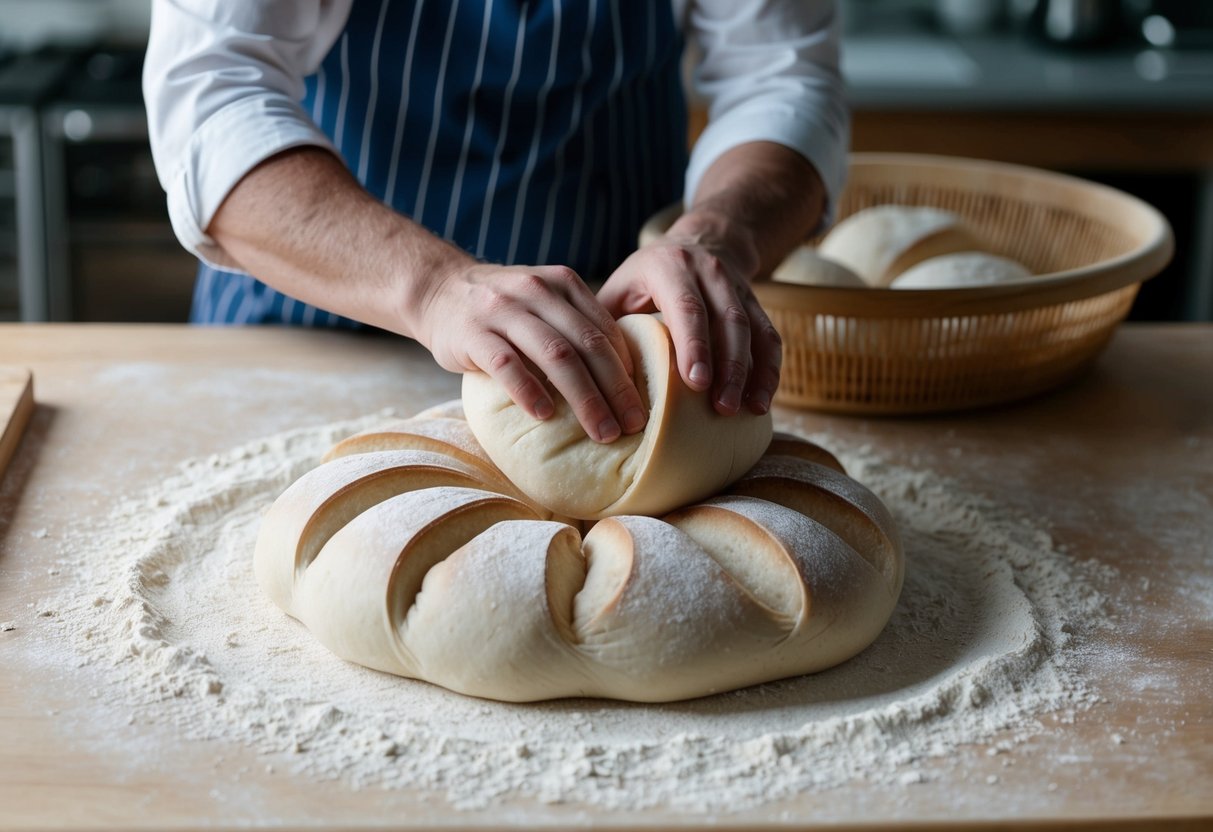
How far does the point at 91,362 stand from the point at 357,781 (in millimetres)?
1010

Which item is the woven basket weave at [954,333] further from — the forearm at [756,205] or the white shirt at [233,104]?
the white shirt at [233,104]

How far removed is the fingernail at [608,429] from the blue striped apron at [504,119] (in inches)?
29.1

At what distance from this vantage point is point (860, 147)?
299cm

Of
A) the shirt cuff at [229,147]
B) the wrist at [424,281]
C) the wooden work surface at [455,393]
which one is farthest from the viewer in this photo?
the shirt cuff at [229,147]

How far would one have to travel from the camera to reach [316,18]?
1468 mm

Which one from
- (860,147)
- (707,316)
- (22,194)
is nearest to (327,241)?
(707,316)

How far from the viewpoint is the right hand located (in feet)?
3.48

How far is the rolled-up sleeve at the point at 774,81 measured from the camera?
1657mm

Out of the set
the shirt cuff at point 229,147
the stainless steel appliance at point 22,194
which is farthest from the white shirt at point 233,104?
the stainless steel appliance at point 22,194

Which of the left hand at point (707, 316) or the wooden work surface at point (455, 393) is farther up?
the left hand at point (707, 316)

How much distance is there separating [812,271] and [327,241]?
2.27ft

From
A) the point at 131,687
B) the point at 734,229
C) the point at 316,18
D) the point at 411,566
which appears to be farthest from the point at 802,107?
the point at 131,687

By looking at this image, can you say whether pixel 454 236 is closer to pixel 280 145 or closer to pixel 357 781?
pixel 280 145

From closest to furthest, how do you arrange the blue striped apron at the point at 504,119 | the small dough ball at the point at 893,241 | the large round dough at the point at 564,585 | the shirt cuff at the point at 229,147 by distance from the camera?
the large round dough at the point at 564,585 < the shirt cuff at the point at 229,147 < the blue striped apron at the point at 504,119 < the small dough ball at the point at 893,241
